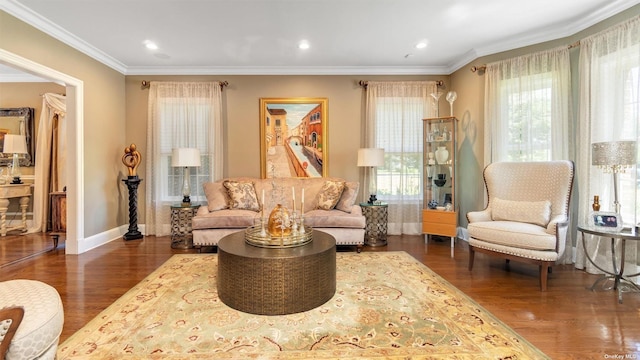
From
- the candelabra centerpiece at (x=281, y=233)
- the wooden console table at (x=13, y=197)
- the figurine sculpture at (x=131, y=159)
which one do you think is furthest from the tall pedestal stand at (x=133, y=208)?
the candelabra centerpiece at (x=281, y=233)

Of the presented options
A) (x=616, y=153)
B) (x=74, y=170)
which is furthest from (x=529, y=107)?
(x=74, y=170)

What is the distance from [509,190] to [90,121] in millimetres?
5593

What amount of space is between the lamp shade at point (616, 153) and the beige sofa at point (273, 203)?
2.42m

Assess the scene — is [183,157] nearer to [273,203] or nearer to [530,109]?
[273,203]

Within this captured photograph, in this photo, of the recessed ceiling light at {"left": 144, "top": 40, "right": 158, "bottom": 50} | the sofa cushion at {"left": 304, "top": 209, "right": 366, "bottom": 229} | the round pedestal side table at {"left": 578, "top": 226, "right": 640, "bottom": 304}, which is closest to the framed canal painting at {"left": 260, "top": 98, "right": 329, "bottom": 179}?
the sofa cushion at {"left": 304, "top": 209, "right": 366, "bottom": 229}

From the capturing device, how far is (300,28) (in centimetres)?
346

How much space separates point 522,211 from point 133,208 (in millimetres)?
5327

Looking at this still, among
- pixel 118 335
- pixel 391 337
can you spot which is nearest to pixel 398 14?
pixel 391 337

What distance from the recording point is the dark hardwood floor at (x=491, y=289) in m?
1.91

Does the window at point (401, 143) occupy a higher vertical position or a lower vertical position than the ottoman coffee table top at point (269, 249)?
higher

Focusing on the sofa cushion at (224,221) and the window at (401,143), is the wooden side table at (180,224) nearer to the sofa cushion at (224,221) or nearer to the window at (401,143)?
the sofa cushion at (224,221)

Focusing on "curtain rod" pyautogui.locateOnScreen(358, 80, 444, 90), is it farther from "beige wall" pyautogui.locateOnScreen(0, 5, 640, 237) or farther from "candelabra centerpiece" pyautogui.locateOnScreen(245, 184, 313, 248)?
"candelabra centerpiece" pyautogui.locateOnScreen(245, 184, 313, 248)

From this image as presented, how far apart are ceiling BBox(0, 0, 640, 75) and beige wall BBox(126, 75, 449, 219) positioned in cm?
26

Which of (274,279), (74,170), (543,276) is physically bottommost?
(543,276)
